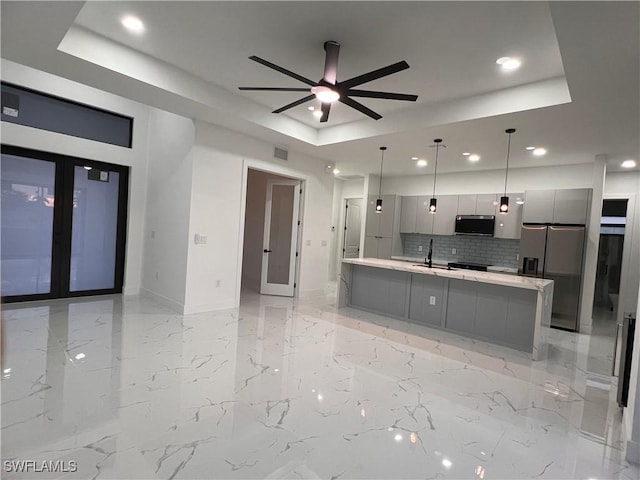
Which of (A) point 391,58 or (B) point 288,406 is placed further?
(A) point 391,58

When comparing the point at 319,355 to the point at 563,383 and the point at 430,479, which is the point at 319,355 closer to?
the point at 430,479

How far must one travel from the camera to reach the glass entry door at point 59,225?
16.5 feet

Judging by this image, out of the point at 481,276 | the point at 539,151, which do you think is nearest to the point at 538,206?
the point at 539,151

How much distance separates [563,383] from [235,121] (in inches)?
194

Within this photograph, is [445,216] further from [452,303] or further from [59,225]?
[59,225]

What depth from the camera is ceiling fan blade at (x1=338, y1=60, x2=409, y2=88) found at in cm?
249

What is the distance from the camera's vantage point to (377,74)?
2.62 meters

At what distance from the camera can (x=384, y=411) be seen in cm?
263

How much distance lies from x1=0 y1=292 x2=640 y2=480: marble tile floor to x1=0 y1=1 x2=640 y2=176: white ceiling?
281 centimetres

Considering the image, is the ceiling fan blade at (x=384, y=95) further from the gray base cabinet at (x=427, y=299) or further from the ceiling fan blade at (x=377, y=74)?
the gray base cabinet at (x=427, y=299)

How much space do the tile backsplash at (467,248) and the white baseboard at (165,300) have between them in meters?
5.24

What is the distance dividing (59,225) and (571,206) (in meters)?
8.25

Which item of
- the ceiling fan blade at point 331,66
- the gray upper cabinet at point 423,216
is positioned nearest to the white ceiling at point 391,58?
the ceiling fan blade at point 331,66

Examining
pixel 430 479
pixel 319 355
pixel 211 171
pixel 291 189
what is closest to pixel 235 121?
pixel 211 171
